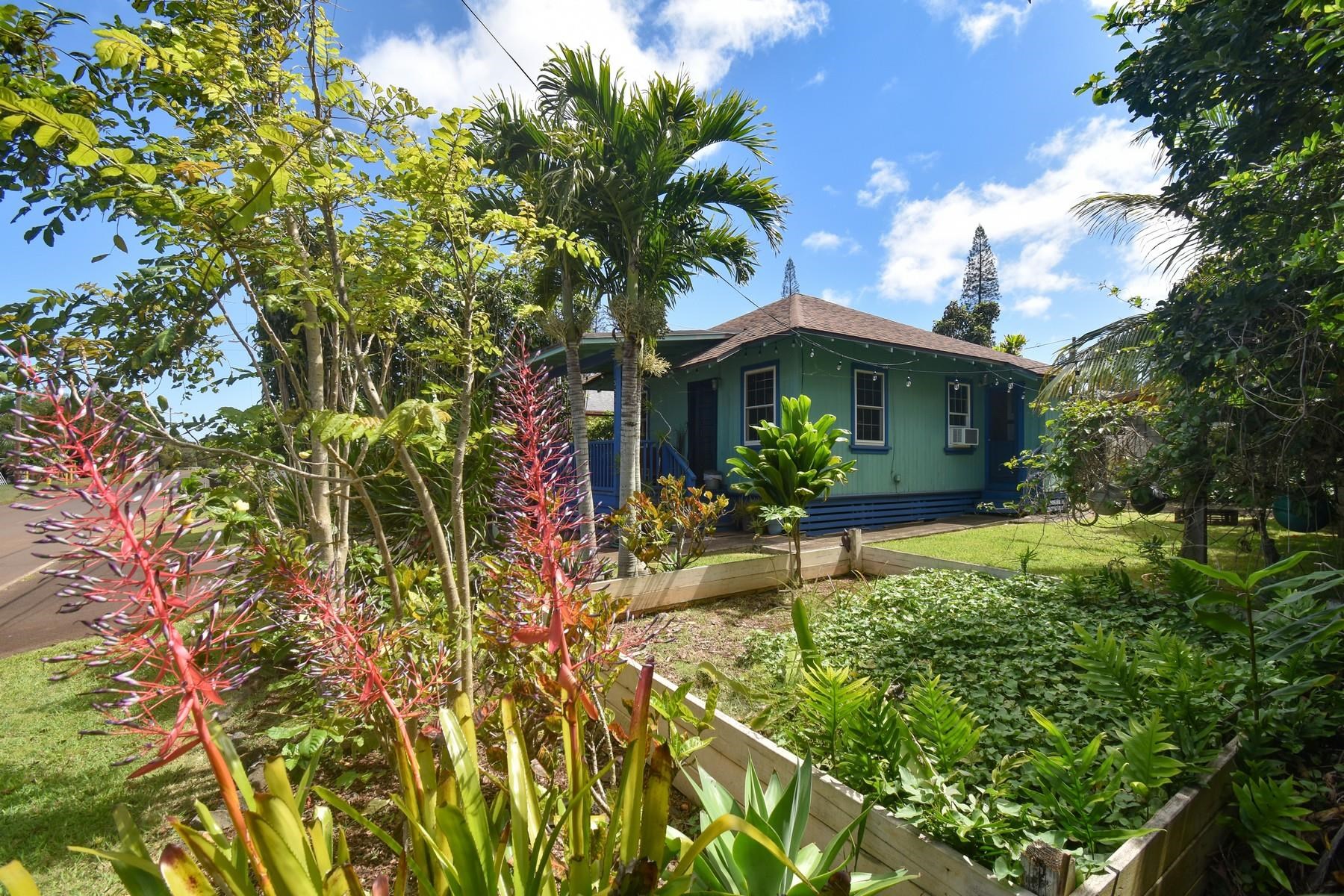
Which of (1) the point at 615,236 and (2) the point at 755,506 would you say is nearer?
(2) the point at 755,506

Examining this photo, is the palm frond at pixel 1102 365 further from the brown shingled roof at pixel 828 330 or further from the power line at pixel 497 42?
the power line at pixel 497 42

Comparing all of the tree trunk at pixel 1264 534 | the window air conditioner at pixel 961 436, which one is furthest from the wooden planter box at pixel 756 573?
the window air conditioner at pixel 961 436

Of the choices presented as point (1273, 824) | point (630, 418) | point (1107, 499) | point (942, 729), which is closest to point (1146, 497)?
point (1107, 499)

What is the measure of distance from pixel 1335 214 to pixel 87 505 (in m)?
5.08

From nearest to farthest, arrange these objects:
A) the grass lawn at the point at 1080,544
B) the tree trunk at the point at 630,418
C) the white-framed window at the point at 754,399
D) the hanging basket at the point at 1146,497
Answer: the hanging basket at the point at 1146,497
the grass lawn at the point at 1080,544
the tree trunk at the point at 630,418
the white-framed window at the point at 754,399

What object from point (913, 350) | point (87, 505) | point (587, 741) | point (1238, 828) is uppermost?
point (913, 350)

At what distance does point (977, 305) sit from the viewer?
3544cm

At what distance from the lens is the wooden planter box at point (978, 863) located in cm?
160

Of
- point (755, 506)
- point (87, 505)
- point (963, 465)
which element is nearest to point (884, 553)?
point (755, 506)

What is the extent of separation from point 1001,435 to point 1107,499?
9.29m

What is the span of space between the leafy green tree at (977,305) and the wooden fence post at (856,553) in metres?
27.8

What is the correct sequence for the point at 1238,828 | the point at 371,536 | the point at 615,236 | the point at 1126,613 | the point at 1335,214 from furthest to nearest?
1. the point at 615,236
2. the point at 371,536
3. the point at 1126,613
4. the point at 1335,214
5. the point at 1238,828

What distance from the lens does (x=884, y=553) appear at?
6.13 meters

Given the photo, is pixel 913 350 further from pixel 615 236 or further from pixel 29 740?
pixel 29 740
